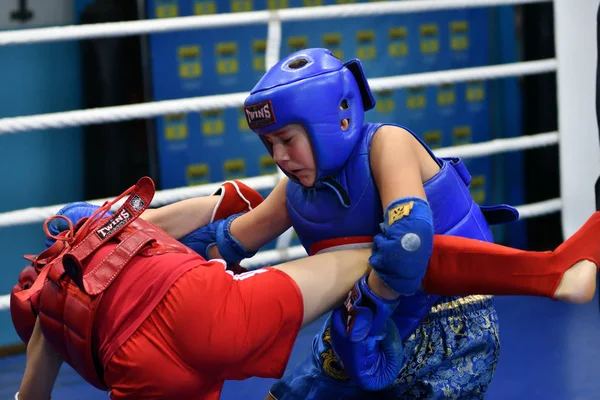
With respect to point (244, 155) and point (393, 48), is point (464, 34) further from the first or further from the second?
point (244, 155)

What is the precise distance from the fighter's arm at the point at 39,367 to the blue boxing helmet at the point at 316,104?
1.57ft

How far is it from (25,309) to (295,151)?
0.51 meters

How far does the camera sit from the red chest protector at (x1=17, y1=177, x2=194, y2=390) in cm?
135

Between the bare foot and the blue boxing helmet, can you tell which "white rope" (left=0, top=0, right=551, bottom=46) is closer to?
the blue boxing helmet

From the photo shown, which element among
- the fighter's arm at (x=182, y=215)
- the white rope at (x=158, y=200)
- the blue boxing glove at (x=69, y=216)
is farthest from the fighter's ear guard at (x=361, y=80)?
the white rope at (x=158, y=200)

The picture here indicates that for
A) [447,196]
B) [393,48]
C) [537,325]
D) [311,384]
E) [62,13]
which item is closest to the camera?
[447,196]

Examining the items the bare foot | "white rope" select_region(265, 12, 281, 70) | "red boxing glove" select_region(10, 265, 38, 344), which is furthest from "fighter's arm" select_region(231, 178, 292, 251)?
"white rope" select_region(265, 12, 281, 70)

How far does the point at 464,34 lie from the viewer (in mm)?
3471

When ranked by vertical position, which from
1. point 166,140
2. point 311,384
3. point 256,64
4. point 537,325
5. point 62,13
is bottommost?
point 537,325

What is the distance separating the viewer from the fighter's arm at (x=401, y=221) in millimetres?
1356

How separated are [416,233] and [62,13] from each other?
1.86 meters

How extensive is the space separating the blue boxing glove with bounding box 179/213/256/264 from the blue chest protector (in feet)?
0.54

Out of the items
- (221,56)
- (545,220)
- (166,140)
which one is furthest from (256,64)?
(545,220)

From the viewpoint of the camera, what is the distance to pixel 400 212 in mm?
1373
